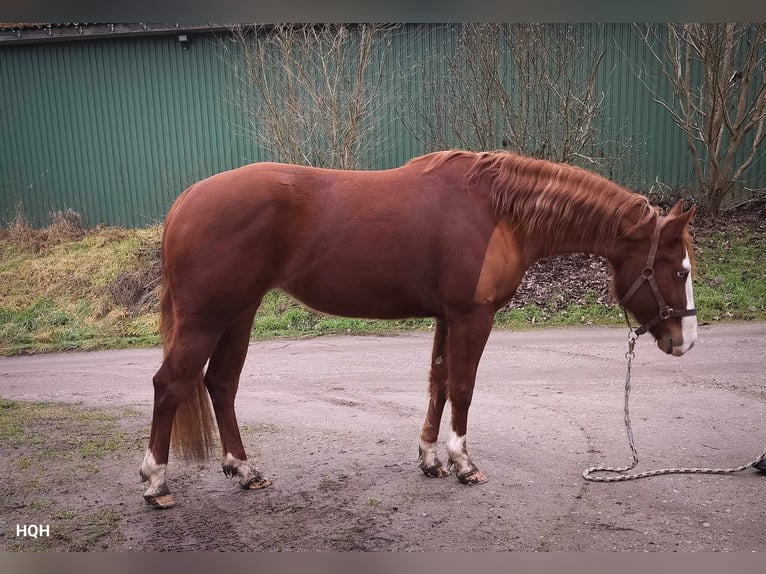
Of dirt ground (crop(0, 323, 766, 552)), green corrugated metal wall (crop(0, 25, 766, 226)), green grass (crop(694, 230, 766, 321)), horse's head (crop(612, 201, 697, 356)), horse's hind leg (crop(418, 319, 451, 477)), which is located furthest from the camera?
green corrugated metal wall (crop(0, 25, 766, 226))

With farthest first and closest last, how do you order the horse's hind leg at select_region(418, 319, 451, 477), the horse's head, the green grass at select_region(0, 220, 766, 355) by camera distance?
1. the green grass at select_region(0, 220, 766, 355)
2. the horse's hind leg at select_region(418, 319, 451, 477)
3. the horse's head

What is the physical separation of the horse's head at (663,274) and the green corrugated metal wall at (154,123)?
9.13 meters

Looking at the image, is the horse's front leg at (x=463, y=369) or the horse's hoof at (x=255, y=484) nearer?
the horse's front leg at (x=463, y=369)

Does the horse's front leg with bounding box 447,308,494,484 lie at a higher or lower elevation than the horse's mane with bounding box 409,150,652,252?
lower

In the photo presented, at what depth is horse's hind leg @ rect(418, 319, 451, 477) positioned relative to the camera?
12.7 ft

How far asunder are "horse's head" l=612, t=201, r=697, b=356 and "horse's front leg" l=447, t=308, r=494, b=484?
0.91 metres

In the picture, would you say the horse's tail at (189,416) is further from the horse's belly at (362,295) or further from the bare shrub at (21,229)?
the bare shrub at (21,229)

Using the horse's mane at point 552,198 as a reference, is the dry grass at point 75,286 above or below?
below

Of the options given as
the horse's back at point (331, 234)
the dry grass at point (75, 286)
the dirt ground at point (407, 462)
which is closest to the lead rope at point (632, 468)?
the dirt ground at point (407, 462)

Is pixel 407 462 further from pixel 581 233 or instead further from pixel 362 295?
pixel 581 233

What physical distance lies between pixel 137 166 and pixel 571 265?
9302 mm

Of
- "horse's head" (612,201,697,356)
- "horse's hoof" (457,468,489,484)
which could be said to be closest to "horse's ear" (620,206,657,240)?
"horse's head" (612,201,697,356)

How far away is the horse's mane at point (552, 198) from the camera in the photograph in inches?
141

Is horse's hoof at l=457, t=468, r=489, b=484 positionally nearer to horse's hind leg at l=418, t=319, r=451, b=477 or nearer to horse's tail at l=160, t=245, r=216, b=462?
horse's hind leg at l=418, t=319, r=451, b=477
